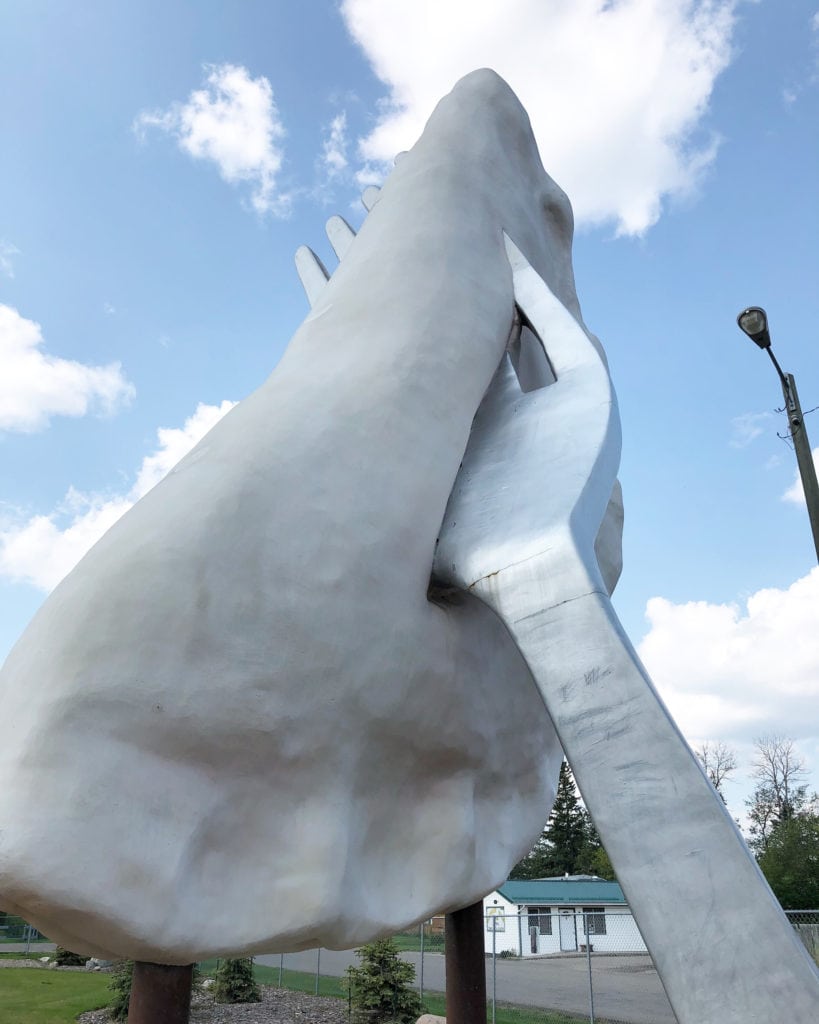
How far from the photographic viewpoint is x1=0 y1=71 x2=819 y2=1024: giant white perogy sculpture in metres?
2.93

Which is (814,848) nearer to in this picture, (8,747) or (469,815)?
(469,815)

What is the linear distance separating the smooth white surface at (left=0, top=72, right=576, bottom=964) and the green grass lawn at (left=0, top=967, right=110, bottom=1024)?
11.2 meters

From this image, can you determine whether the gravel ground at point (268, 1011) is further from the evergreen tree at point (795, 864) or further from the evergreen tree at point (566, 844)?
the evergreen tree at point (566, 844)

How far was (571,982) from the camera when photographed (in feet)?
60.4

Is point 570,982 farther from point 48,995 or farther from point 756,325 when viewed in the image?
point 756,325

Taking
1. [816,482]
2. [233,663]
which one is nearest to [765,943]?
[233,663]

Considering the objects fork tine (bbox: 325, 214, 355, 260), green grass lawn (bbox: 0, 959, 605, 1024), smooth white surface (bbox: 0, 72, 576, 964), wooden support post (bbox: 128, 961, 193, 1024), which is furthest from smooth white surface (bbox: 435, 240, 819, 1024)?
green grass lawn (bbox: 0, 959, 605, 1024)

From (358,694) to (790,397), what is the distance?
526 cm

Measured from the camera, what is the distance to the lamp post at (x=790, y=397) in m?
6.70

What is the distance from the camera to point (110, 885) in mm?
2949

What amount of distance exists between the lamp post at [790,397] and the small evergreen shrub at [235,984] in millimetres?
12943

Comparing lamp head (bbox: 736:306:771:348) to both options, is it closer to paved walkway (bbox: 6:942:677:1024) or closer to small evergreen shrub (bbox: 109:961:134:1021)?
paved walkway (bbox: 6:942:677:1024)

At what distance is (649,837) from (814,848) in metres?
27.9

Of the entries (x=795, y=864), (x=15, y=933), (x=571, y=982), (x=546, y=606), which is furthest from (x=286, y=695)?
(x=15, y=933)
